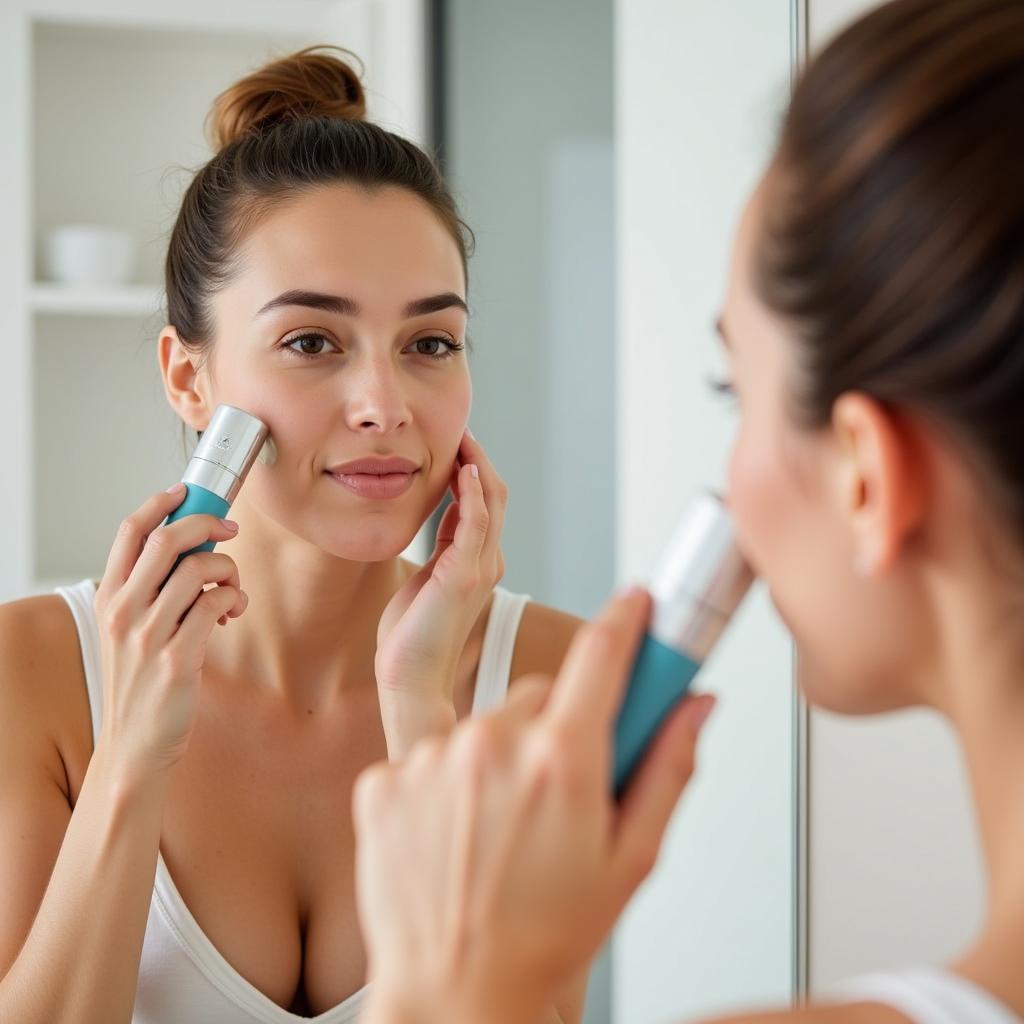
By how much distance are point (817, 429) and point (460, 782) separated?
192 mm

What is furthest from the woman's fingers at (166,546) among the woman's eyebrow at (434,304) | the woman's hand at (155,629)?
the woman's eyebrow at (434,304)

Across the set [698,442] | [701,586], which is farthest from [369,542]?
[701,586]

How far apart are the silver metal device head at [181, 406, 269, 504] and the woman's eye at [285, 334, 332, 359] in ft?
0.42

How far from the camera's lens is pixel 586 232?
1495 millimetres

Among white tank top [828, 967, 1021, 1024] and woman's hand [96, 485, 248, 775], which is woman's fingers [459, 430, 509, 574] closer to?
woman's hand [96, 485, 248, 775]

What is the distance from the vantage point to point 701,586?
55cm

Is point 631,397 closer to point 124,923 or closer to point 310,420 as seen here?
point 310,420

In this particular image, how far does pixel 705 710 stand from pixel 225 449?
17.9 inches

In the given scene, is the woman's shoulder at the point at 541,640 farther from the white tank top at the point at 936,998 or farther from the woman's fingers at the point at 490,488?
the white tank top at the point at 936,998

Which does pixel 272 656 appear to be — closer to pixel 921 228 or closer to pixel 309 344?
pixel 309 344

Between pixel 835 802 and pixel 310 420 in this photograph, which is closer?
pixel 310 420

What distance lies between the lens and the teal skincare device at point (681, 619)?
20.9 inches

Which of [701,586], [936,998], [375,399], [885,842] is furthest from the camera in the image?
[885,842]

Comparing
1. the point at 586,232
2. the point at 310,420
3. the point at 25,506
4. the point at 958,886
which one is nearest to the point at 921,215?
the point at 310,420
